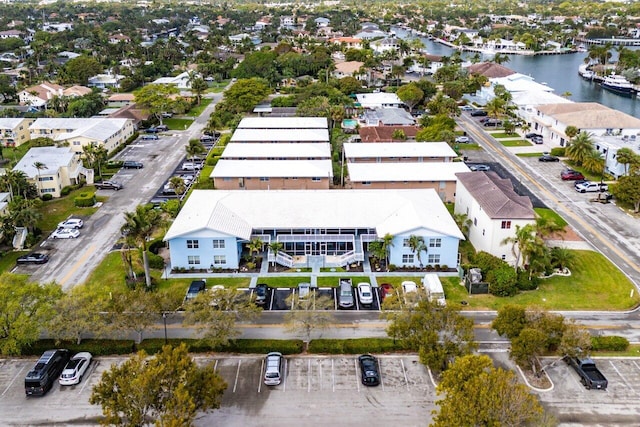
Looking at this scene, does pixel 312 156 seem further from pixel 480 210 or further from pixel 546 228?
pixel 546 228

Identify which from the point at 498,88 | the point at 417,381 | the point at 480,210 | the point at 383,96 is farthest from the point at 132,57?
the point at 417,381

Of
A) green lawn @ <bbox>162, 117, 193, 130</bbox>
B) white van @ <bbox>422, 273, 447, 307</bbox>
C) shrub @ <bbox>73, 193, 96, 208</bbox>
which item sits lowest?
white van @ <bbox>422, 273, 447, 307</bbox>

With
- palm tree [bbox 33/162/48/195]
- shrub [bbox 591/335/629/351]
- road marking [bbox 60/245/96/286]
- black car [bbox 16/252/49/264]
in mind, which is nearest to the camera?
shrub [bbox 591/335/629/351]

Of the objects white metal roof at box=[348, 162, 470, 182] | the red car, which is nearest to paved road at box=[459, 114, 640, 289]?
the red car

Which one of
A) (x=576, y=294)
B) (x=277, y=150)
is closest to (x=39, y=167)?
(x=277, y=150)

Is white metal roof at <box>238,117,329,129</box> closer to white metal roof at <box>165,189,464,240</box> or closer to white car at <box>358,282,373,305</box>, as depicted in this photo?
white metal roof at <box>165,189,464,240</box>
